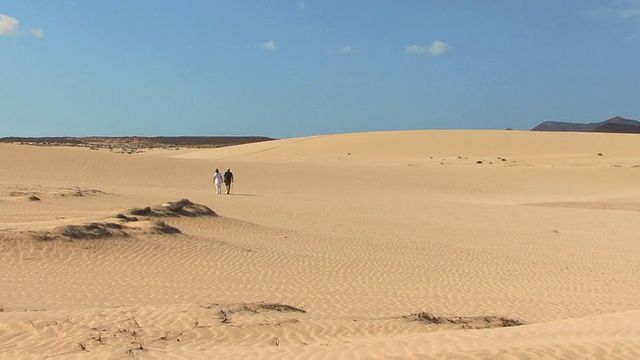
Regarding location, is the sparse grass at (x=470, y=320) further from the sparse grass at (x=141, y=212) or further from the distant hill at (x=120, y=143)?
the distant hill at (x=120, y=143)

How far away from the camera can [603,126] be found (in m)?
90.5

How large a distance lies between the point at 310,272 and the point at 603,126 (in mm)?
87444

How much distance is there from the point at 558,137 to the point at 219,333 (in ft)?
205

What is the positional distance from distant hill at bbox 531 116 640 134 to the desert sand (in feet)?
203

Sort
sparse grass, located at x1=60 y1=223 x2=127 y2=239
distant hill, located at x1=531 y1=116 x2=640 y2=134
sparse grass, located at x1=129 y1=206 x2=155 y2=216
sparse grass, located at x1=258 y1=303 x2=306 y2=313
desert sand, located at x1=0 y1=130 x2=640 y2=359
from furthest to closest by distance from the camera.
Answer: distant hill, located at x1=531 y1=116 x2=640 y2=134 < sparse grass, located at x1=129 y1=206 x2=155 y2=216 < sparse grass, located at x1=60 y1=223 x2=127 y2=239 < sparse grass, located at x1=258 y1=303 x2=306 y2=313 < desert sand, located at x1=0 y1=130 x2=640 y2=359

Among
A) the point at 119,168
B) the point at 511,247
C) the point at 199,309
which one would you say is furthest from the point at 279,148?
the point at 199,309

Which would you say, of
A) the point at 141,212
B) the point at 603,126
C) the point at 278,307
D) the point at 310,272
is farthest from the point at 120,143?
the point at 278,307

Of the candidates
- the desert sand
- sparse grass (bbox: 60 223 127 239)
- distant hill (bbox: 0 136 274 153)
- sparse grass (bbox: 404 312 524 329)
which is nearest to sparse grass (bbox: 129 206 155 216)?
the desert sand

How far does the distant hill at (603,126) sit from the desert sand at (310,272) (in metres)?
61.9

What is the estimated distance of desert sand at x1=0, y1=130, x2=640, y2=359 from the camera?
273 inches

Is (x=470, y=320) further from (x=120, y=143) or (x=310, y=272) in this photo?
(x=120, y=143)

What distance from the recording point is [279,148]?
222 feet

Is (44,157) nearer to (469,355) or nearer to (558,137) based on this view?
(469,355)

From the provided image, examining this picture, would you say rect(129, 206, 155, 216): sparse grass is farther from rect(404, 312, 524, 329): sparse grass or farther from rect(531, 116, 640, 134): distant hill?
rect(531, 116, 640, 134): distant hill
